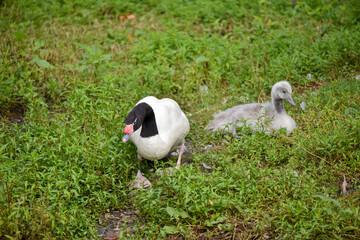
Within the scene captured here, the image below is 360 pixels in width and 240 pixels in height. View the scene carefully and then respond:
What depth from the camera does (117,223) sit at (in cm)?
426

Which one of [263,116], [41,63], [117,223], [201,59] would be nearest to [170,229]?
[117,223]

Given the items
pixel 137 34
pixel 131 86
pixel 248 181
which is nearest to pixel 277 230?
pixel 248 181

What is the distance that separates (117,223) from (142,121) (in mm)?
1111

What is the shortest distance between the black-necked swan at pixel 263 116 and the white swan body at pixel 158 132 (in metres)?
0.78

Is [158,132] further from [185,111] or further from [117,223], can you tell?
[185,111]

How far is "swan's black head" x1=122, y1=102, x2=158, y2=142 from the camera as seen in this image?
14.8 ft

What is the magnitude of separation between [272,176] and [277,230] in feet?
2.50

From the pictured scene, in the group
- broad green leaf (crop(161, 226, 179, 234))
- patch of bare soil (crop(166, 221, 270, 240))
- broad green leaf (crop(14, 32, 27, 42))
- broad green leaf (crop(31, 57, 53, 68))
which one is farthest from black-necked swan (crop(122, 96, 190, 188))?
broad green leaf (crop(14, 32, 27, 42))

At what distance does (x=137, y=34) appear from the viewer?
7.99 metres

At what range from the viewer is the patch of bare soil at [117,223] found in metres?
4.08

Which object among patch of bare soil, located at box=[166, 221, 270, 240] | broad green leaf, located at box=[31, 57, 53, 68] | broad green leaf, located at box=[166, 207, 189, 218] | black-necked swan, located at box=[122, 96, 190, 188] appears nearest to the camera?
patch of bare soil, located at box=[166, 221, 270, 240]

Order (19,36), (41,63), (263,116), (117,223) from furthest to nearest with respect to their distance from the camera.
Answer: (19,36) < (41,63) < (263,116) < (117,223)

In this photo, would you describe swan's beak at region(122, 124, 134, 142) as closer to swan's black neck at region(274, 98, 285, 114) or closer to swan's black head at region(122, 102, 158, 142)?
swan's black head at region(122, 102, 158, 142)

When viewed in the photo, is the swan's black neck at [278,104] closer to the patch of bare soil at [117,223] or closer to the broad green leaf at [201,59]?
the broad green leaf at [201,59]
